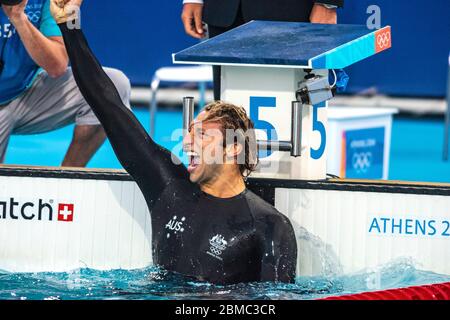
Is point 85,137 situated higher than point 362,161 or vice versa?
point 85,137

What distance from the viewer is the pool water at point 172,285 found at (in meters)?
3.52

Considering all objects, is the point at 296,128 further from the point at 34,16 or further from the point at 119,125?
the point at 34,16

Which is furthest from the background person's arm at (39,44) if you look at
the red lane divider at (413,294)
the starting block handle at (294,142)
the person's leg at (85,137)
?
the red lane divider at (413,294)

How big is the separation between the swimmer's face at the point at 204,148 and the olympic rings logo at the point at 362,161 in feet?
8.00

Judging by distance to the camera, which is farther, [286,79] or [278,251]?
[286,79]

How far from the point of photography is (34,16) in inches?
193

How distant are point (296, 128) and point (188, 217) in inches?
16.6

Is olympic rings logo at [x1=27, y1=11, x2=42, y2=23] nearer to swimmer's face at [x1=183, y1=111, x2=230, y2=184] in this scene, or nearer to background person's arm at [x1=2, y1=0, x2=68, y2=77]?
background person's arm at [x1=2, y1=0, x2=68, y2=77]

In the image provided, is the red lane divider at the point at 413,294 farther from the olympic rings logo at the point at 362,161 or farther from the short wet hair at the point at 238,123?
the olympic rings logo at the point at 362,161

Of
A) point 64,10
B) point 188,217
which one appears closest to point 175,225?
point 188,217

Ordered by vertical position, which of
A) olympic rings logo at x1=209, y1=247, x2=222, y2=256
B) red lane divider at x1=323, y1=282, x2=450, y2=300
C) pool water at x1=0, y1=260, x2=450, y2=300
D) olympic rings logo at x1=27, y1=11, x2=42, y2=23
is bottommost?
pool water at x1=0, y1=260, x2=450, y2=300

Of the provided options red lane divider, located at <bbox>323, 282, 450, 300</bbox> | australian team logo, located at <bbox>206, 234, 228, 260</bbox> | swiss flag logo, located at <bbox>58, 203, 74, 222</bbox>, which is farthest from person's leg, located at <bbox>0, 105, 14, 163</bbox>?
red lane divider, located at <bbox>323, 282, 450, 300</bbox>

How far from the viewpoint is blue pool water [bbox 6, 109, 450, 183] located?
6871 millimetres

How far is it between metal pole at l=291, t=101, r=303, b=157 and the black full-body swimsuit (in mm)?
191
